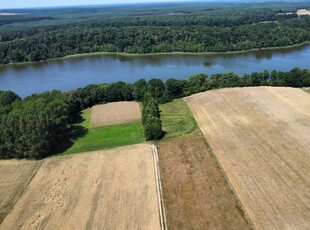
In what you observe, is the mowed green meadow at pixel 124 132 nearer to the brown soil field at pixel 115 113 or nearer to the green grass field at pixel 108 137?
the green grass field at pixel 108 137

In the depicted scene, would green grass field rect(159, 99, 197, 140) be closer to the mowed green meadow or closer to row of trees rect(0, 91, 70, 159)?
the mowed green meadow

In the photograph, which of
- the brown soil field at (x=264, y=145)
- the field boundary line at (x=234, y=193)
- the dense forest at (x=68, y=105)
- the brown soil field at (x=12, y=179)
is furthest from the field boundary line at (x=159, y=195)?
the brown soil field at (x=12, y=179)

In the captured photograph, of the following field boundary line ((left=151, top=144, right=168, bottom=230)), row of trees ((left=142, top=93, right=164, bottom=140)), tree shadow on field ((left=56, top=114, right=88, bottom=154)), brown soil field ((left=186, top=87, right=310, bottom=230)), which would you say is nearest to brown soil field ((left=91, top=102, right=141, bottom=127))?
tree shadow on field ((left=56, top=114, right=88, bottom=154))

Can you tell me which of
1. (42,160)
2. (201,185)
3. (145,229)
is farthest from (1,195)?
(201,185)

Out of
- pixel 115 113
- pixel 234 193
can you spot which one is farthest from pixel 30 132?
pixel 234 193

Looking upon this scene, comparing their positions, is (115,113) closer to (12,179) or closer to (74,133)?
(74,133)
